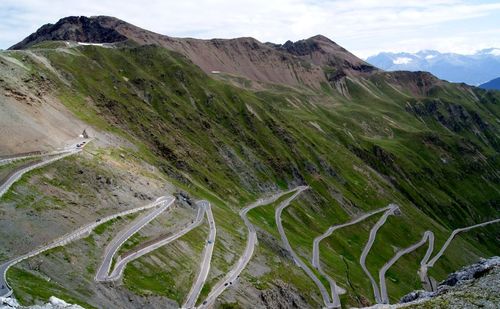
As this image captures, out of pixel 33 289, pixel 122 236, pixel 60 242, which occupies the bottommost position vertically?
pixel 122 236

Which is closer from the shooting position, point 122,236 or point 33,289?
point 33,289

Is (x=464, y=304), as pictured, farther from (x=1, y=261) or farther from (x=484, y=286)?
(x=1, y=261)

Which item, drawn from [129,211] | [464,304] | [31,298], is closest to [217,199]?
[129,211]

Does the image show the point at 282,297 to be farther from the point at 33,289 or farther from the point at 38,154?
the point at 38,154

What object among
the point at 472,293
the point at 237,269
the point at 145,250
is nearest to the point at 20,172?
the point at 145,250

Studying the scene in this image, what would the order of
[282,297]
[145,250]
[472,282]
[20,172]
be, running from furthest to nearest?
[282,297] → [20,172] → [145,250] → [472,282]

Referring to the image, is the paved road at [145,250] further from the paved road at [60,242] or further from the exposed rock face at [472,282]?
the exposed rock face at [472,282]

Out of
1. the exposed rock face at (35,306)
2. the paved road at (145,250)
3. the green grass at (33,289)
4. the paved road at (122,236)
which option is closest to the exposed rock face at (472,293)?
the exposed rock face at (35,306)
